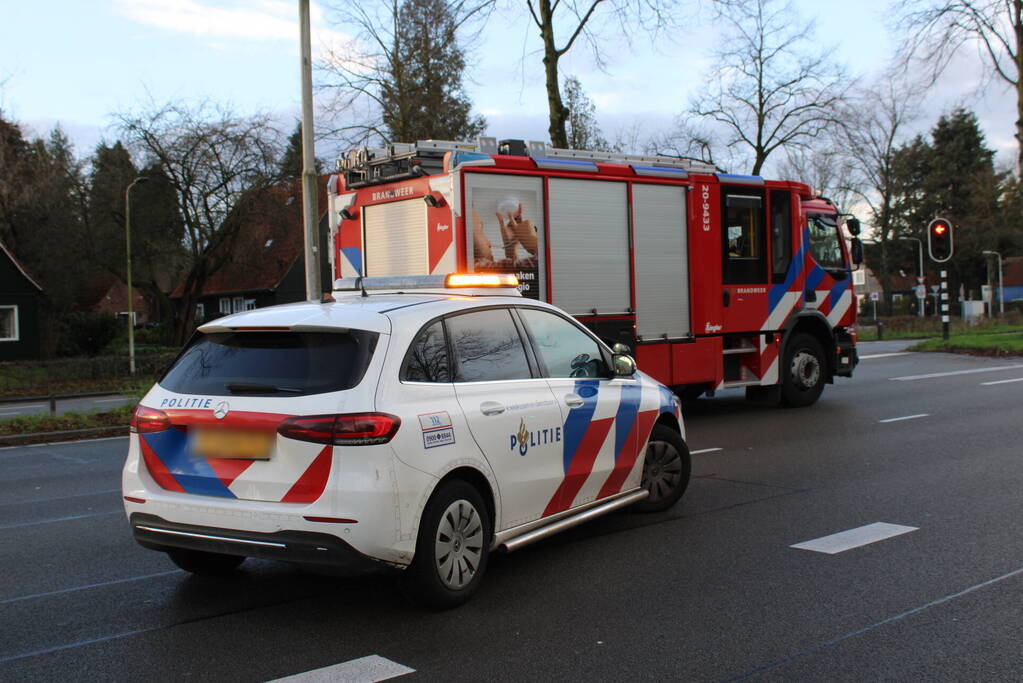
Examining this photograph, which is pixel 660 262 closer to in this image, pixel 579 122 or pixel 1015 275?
pixel 579 122

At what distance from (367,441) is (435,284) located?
191 cm

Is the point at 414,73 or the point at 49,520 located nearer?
the point at 49,520

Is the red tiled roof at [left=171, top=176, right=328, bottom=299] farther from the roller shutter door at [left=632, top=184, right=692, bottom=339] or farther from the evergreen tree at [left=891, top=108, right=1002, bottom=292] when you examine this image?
the evergreen tree at [left=891, top=108, right=1002, bottom=292]

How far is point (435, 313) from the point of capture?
5.12 meters

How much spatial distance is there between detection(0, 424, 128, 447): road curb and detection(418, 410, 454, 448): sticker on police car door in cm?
1007

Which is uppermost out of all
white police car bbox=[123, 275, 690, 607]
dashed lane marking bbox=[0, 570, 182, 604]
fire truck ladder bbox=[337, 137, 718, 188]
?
fire truck ladder bbox=[337, 137, 718, 188]

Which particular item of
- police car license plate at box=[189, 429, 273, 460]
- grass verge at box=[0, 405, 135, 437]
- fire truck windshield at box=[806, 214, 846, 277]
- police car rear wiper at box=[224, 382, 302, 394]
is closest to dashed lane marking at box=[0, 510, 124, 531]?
police car license plate at box=[189, 429, 273, 460]

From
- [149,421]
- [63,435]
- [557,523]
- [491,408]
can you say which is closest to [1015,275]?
[63,435]

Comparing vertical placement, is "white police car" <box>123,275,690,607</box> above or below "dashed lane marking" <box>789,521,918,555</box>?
above

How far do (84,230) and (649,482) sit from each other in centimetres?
3999

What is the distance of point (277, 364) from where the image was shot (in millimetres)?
4699

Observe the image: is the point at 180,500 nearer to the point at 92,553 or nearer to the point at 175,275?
the point at 92,553

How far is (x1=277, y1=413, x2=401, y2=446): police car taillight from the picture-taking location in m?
4.37

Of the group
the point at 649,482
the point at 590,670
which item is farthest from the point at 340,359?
the point at 649,482
